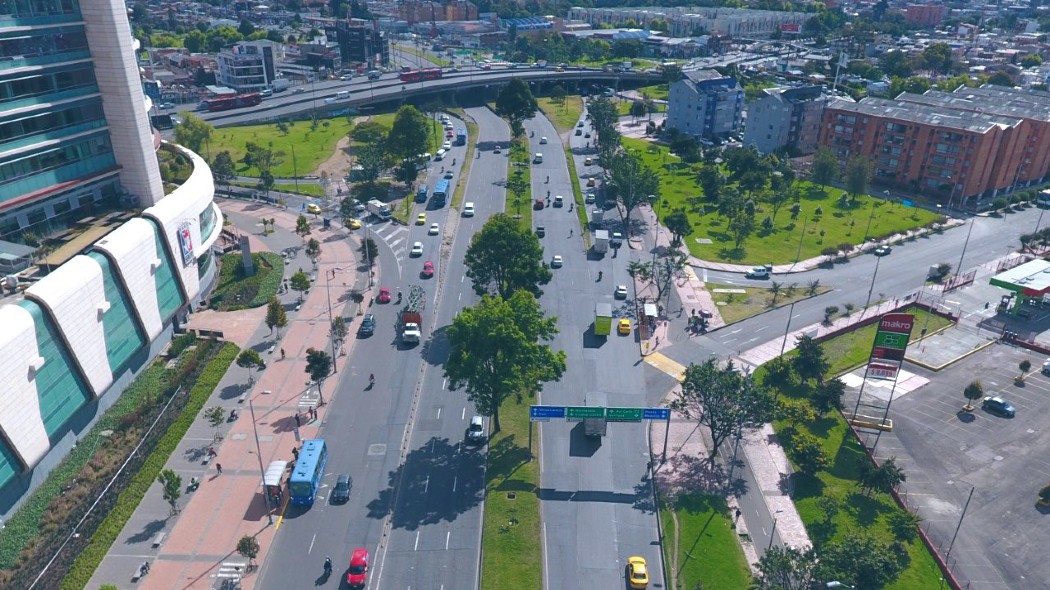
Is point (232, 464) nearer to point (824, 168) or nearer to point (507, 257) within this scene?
point (507, 257)

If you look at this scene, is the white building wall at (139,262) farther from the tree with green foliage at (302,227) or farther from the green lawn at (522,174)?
the green lawn at (522,174)

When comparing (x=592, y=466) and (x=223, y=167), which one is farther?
(x=223, y=167)

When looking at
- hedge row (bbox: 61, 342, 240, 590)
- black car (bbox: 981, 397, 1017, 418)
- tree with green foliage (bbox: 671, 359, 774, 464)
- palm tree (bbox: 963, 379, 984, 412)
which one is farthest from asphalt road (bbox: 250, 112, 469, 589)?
black car (bbox: 981, 397, 1017, 418)

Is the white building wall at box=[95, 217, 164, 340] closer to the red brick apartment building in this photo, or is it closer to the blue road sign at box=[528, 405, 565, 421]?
the blue road sign at box=[528, 405, 565, 421]

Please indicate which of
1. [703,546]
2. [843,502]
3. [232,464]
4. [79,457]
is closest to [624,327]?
[843,502]

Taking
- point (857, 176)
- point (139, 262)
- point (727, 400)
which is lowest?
point (727, 400)

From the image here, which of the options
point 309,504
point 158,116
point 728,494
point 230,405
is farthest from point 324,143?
point 728,494
